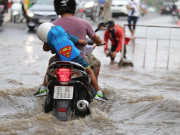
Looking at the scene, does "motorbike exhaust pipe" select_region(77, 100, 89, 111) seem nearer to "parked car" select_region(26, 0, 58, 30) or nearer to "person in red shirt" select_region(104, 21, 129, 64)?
"person in red shirt" select_region(104, 21, 129, 64)

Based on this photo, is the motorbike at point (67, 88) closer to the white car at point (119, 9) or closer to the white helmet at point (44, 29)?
the white helmet at point (44, 29)

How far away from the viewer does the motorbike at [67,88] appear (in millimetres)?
5867

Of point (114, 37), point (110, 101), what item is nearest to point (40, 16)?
point (114, 37)

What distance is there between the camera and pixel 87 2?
29.2 meters

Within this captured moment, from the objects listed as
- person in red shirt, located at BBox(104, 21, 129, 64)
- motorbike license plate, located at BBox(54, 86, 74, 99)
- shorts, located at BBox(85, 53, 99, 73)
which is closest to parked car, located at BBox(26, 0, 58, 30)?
person in red shirt, located at BBox(104, 21, 129, 64)

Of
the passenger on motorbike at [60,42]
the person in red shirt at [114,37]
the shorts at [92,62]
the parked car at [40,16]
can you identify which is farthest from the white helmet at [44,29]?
the parked car at [40,16]

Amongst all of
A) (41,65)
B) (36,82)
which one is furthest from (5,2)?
(36,82)

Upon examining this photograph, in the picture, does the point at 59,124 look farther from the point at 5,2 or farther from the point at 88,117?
the point at 5,2

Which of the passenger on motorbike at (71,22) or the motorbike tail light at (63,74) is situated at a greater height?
the passenger on motorbike at (71,22)

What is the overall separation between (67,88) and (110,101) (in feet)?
6.02

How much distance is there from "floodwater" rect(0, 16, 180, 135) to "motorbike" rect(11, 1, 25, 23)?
43.7 ft

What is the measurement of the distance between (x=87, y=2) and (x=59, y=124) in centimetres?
2387

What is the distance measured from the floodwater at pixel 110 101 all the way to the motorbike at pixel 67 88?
122 mm

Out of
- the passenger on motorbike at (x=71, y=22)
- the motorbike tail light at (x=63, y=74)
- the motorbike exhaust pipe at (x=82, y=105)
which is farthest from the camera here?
the passenger on motorbike at (x=71, y=22)
